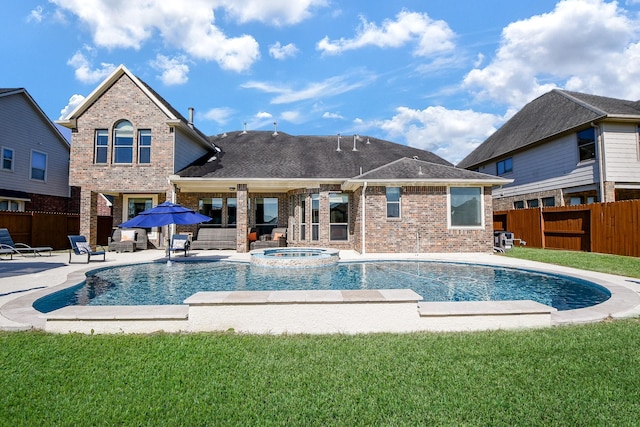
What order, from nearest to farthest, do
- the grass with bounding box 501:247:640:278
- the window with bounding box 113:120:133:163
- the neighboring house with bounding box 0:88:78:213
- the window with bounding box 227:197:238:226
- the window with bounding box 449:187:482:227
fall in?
1. the grass with bounding box 501:247:640:278
2. the window with bounding box 449:187:482:227
3. the window with bounding box 113:120:133:163
4. the neighboring house with bounding box 0:88:78:213
5. the window with bounding box 227:197:238:226

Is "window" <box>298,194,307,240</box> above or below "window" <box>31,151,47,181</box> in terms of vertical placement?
Answer: below

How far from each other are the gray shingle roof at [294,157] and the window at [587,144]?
6674 mm

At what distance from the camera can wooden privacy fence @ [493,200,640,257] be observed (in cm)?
→ 1343

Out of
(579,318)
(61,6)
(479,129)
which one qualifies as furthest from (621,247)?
(479,129)

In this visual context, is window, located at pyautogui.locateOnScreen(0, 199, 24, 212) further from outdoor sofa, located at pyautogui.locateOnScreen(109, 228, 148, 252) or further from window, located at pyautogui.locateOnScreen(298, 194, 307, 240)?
window, located at pyautogui.locateOnScreen(298, 194, 307, 240)

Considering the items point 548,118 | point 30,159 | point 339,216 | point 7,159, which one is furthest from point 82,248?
point 548,118

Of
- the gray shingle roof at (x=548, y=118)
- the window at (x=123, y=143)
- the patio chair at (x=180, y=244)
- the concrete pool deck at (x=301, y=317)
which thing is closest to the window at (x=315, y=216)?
the patio chair at (x=180, y=244)

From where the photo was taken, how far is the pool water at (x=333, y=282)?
289 inches

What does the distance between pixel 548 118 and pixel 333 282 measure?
19781 millimetres

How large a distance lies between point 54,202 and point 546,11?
31.5m

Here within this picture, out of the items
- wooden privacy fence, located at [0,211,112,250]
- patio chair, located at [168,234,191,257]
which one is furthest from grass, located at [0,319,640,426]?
Answer: wooden privacy fence, located at [0,211,112,250]

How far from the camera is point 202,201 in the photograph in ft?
67.5

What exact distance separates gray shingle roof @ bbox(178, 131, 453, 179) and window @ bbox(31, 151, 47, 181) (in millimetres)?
11439

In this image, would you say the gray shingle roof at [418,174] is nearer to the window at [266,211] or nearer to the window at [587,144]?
the window at [587,144]
